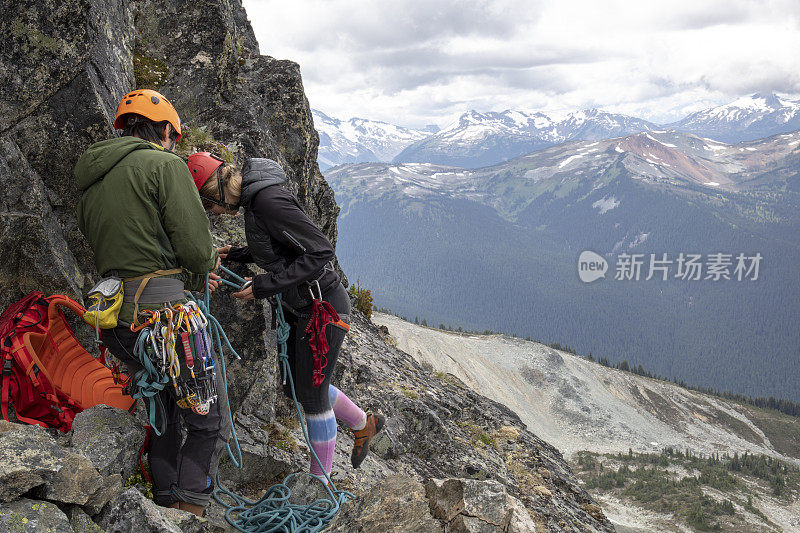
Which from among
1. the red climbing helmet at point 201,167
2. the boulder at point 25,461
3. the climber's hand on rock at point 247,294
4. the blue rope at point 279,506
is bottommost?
the blue rope at point 279,506

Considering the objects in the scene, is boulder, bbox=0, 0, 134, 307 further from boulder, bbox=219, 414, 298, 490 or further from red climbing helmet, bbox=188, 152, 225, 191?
boulder, bbox=219, 414, 298, 490

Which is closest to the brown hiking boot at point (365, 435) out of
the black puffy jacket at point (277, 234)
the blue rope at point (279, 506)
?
the blue rope at point (279, 506)

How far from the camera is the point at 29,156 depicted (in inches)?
276

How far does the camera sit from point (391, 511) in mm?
4871

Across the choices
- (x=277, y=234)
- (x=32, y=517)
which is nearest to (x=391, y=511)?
(x=32, y=517)

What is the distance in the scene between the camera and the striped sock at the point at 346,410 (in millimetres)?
7317

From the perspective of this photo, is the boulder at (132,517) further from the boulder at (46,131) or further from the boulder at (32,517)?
the boulder at (46,131)

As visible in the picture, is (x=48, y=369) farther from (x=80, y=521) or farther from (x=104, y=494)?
(x=80, y=521)

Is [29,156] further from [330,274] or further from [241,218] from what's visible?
[330,274]

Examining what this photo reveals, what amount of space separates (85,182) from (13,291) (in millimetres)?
2839

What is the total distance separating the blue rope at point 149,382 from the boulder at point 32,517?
4.30 ft

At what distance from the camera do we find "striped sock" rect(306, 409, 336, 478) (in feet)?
23.1

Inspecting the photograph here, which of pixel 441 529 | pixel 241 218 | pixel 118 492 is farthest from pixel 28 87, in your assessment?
pixel 441 529

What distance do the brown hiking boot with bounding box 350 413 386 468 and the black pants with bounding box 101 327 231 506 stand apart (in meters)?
2.79
